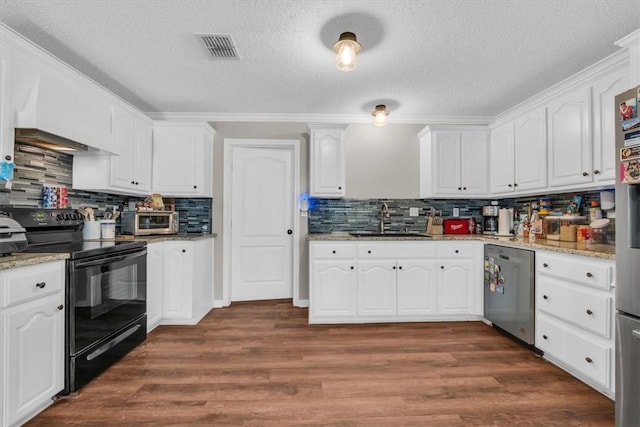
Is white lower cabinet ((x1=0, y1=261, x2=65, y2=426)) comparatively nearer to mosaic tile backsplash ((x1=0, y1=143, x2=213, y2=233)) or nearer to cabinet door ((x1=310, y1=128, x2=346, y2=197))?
mosaic tile backsplash ((x1=0, y1=143, x2=213, y2=233))

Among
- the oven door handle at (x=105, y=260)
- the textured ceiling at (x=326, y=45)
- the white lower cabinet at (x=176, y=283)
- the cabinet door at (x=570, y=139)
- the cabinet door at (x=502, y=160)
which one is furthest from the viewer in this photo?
the cabinet door at (x=502, y=160)

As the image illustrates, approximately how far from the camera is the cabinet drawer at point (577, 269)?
6.12 feet

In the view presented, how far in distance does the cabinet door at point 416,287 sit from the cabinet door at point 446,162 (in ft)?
3.06

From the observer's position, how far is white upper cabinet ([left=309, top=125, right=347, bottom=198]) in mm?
3406

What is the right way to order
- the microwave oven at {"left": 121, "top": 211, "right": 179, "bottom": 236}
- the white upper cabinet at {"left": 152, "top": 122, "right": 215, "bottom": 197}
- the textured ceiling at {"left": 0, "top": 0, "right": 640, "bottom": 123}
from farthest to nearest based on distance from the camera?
the white upper cabinet at {"left": 152, "top": 122, "right": 215, "bottom": 197}, the microwave oven at {"left": 121, "top": 211, "right": 179, "bottom": 236}, the textured ceiling at {"left": 0, "top": 0, "right": 640, "bottom": 123}

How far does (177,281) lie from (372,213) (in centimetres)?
230

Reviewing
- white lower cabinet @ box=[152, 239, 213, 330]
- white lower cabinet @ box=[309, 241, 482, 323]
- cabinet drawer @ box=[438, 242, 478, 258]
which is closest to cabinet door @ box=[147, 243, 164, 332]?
white lower cabinet @ box=[152, 239, 213, 330]

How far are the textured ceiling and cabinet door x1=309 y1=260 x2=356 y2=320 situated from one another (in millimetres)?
1734

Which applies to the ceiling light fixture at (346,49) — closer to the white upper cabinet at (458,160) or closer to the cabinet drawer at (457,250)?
the white upper cabinet at (458,160)

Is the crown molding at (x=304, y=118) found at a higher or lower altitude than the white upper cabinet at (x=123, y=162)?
higher

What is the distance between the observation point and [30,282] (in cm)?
160

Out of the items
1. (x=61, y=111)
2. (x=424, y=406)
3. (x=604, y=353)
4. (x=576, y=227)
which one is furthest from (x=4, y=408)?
(x=576, y=227)

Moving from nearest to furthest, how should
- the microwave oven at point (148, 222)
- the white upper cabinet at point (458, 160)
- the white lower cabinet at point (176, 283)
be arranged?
the white lower cabinet at point (176, 283) → the microwave oven at point (148, 222) → the white upper cabinet at point (458, 160)

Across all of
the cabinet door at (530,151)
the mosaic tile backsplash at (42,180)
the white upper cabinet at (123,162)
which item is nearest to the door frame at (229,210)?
the white upper cabinet at (123,162)
